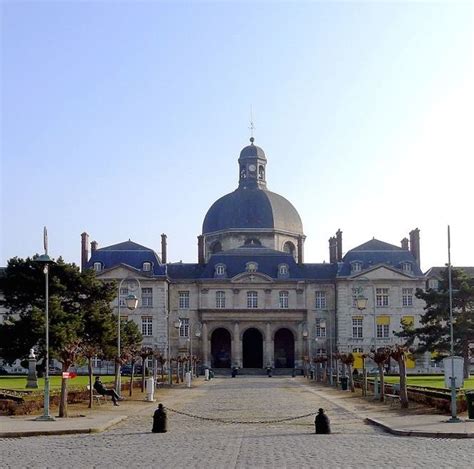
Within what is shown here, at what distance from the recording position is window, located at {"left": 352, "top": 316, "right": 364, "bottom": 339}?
93169mm

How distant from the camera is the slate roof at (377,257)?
95006 millimetres

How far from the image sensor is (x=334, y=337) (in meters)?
94.4

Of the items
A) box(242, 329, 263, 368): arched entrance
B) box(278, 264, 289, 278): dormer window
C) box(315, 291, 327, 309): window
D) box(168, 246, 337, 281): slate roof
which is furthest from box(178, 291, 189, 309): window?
box(315, 291, 327, 309): window

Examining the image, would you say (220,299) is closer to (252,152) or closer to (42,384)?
(252,152)

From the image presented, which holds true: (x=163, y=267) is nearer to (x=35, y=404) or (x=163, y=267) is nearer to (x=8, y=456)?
(x=35, y=404)

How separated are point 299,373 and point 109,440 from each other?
231ft

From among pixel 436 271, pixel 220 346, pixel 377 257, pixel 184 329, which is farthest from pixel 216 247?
pixel 436 271

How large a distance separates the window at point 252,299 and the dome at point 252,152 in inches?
795

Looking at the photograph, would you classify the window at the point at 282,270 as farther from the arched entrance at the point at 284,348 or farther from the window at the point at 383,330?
the window at the point at 383,330

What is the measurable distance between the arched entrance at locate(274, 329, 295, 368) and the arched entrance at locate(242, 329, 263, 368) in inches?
71.0

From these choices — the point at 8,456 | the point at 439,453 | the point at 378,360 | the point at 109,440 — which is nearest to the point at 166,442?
the point at 109,440

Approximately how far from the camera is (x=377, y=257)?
96062 mm

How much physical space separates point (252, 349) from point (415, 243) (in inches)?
791

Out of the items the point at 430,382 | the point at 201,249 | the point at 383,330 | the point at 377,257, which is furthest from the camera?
the point at 201,249
